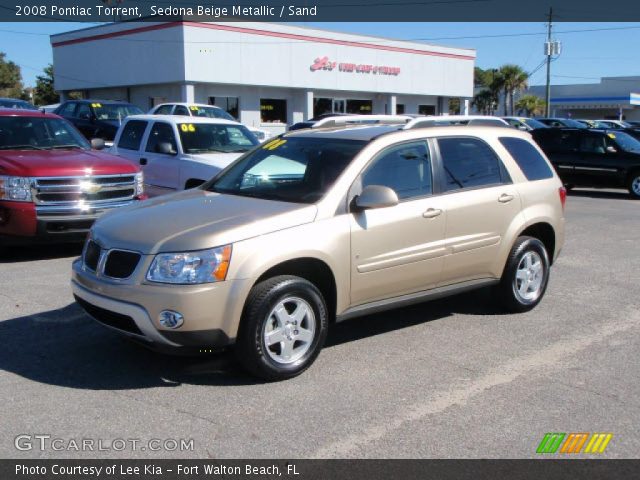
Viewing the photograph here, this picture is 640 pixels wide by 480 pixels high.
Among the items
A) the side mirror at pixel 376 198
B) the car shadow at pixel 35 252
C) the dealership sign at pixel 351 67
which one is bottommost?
the car shadow at pixel 35 252

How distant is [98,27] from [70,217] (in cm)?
3320

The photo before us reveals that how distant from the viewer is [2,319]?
6219 millimetres

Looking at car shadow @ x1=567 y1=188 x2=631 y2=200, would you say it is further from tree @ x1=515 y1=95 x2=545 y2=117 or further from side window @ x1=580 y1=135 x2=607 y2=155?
tree @ x1=515 y1=95 x2=545 y2=117

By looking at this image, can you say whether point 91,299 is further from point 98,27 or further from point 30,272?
point 98,27

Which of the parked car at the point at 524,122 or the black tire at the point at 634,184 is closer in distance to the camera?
the black tire at the point at 634,184

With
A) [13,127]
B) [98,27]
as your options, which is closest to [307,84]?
[98,27]

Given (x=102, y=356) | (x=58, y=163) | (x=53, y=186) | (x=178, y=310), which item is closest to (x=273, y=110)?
(x=58, y=163)

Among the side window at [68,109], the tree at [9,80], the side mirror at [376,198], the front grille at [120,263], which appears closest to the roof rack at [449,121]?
the side mirror at [376,198]

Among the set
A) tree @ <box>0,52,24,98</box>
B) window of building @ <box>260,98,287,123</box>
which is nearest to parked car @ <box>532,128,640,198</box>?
window of building @ <box>260,98,287,123</box>

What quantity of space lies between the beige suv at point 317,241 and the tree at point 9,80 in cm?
7619

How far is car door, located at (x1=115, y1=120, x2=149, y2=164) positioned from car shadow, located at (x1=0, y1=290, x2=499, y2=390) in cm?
565

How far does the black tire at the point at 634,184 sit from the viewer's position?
1733cm

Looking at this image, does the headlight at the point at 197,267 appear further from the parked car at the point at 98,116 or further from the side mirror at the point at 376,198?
the parked car at the point at 98,116
